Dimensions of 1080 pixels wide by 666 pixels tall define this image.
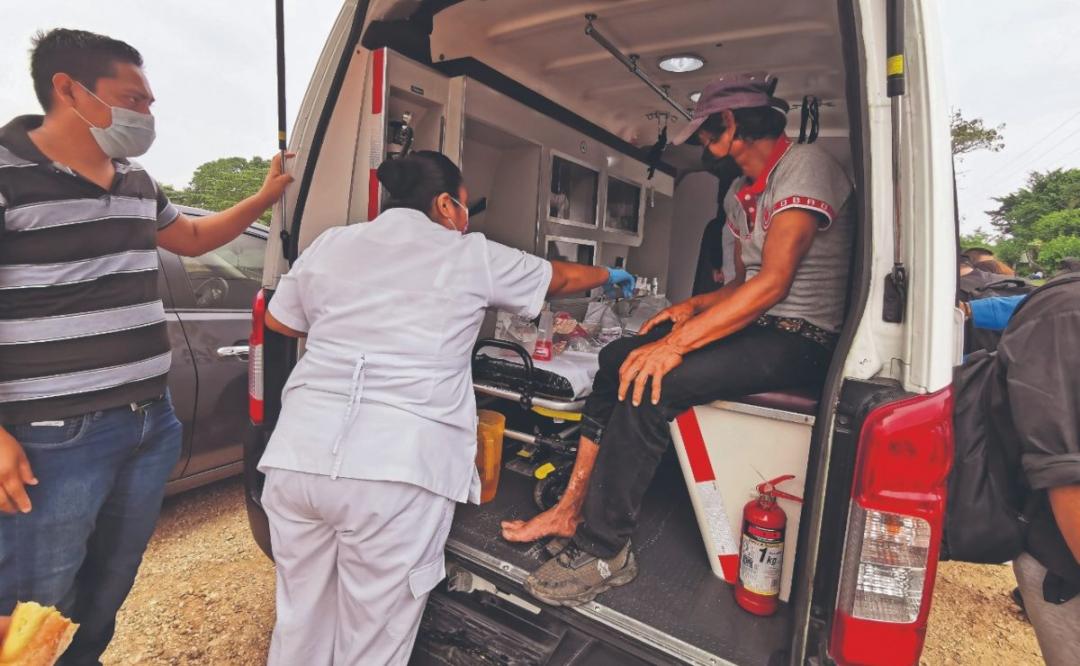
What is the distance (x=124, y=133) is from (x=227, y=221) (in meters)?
0.59

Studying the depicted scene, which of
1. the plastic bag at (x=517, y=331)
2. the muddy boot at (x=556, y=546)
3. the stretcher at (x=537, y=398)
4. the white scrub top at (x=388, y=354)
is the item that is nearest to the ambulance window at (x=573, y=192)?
the plastic bag at (x=517, y=331)

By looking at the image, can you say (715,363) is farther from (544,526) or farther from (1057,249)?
(1057,249)

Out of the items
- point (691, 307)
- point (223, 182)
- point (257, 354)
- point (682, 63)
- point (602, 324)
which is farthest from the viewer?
point (223, 182)

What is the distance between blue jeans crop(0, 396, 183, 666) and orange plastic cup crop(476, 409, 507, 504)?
107cm

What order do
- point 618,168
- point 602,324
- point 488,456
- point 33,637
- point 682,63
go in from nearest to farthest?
point 33,637 < point 488,456 < point 682,63 < point 602,324 < point 618,168

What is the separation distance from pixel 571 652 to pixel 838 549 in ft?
2.44

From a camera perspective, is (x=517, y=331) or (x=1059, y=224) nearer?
(x=517, y=331)

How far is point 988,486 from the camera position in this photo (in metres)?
1.42

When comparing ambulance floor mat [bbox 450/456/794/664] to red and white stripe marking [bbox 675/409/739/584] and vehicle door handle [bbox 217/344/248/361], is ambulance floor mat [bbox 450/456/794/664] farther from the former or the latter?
vehicle door handle [bbox 217/344/248/361]

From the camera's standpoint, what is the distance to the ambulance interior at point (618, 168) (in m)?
1.65

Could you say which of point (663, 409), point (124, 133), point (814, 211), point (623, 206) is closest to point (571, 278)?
point (663, 409)

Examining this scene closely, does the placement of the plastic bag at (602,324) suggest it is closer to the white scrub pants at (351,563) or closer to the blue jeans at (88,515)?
the white scrub pants at (351,563)

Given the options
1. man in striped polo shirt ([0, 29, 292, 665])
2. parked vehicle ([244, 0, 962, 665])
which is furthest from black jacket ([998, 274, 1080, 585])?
man in striped polo shirt ([0, 29, 292, 665])

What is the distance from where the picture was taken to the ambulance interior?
165cm
